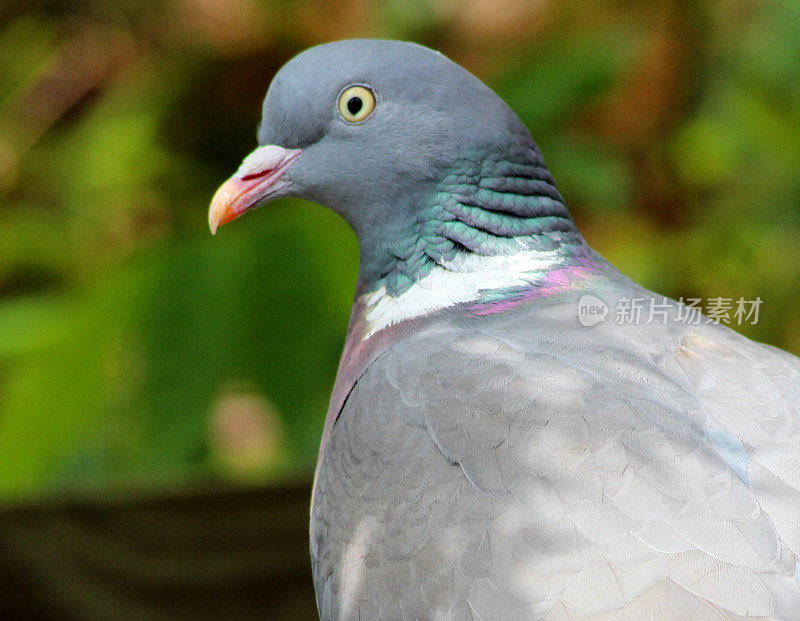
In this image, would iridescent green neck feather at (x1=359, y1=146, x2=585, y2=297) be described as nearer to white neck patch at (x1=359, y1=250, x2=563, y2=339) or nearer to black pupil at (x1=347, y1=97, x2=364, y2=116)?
white neck patch at (x1=359, y1=250, x2=563, y2=339)

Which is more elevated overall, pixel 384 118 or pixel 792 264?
pixel 384 118

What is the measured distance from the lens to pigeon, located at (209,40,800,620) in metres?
1.37

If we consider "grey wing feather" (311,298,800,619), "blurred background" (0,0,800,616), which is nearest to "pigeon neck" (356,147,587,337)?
"grey wing feather" (311,298,800,619)

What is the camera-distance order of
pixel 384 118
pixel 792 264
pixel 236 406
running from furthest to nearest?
pixel 236 406, pixel 792 264, pixel 384 118

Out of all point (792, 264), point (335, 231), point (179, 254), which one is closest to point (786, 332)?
point (792, 264)

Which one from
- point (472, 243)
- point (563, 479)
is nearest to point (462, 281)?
Result: point (472, 243)

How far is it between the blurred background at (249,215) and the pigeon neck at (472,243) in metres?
1.01

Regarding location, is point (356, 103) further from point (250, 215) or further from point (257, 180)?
point (250, 215)

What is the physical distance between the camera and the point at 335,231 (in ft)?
12.0

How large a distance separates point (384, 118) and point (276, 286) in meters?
1.63

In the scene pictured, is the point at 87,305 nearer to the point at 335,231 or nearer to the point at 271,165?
the point at 335,231

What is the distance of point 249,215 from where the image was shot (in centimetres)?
422

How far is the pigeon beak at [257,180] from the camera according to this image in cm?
210

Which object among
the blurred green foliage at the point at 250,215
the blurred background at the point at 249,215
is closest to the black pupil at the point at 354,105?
the blurred background at the point at 249,215
